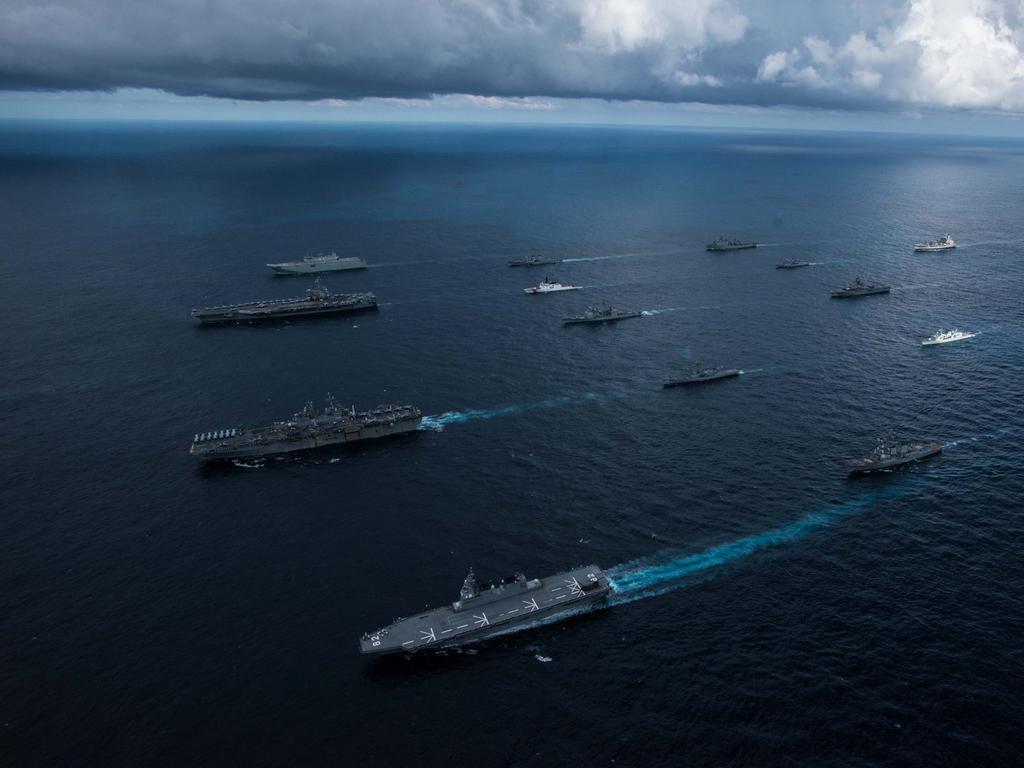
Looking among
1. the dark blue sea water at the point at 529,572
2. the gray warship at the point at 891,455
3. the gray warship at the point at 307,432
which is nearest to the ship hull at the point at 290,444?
the gray warship at the point at 307,432

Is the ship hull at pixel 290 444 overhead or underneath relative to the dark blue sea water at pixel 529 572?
overhead

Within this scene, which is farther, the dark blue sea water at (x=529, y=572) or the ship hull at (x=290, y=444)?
the ship hull at (x=290, y=444)

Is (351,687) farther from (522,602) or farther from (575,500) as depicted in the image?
(575,500)

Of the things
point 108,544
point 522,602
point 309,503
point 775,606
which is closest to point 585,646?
point 522,602

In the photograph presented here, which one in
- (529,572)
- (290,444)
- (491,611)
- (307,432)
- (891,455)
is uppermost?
(307,432)

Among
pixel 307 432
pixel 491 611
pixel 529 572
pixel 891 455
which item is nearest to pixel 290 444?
pixel 307 432

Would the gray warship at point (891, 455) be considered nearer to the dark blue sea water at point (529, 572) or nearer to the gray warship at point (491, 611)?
the dark blue sea water at point (529, 572)

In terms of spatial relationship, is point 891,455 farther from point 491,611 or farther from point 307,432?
point 307,432
